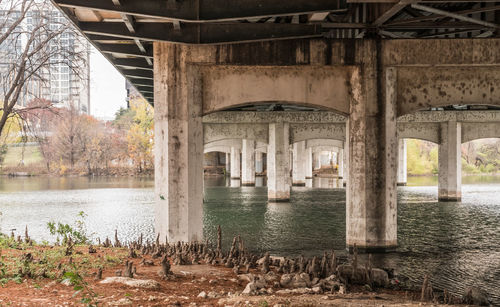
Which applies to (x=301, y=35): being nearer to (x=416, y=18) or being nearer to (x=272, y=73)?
(x=272, y=73)

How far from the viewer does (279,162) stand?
97.1 ft

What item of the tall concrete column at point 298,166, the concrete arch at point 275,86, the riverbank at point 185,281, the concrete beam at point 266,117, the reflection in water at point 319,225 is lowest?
the reflection in water at point 319,225

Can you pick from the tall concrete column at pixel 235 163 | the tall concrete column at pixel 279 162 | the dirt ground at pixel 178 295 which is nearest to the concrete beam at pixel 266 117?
the tall concrete column at pixel 279 162

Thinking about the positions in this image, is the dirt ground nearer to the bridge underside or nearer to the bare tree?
the bridge underside

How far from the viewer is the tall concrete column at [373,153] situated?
1296 cm

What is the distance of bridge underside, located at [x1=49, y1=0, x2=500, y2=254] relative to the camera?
40.2 feet

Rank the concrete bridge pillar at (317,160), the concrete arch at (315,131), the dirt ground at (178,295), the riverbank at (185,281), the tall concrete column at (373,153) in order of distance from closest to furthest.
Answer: the dirt ground at (178,295)
the riverbank at (185,281)
the tall concrete column at (373,153)
the concrete arch at (315,131)
the concrete bridge pillar at (317,160)

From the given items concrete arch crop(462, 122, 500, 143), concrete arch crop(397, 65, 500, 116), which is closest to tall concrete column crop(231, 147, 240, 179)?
concrete arch crop(462, 122, 500, 143)

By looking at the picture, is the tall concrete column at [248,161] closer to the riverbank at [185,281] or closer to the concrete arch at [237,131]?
the concrete arch at [237,131]

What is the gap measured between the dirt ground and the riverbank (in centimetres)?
1

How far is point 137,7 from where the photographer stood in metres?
10.3

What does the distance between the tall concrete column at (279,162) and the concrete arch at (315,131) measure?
139 cm

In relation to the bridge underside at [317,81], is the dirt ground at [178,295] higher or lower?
lower

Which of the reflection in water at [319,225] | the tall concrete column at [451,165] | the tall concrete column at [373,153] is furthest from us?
the tall concrete column at [451,165]
